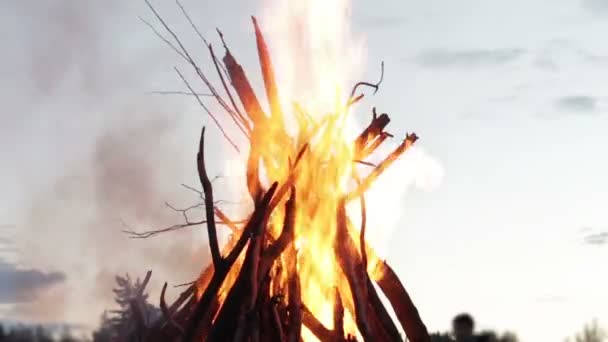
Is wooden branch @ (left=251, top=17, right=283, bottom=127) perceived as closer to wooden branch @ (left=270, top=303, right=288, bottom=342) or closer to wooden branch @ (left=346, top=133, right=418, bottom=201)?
wooden branch @ (left=346, top=133, right=418, bottom=201)

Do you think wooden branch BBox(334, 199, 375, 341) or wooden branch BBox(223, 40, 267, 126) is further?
wooden branch BBox(223, 40, 267, 126)

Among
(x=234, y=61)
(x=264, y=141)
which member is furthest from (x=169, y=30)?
(x=264, y=141)

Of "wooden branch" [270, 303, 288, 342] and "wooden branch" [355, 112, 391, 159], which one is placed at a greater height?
"wooden branch" [355, 112, 391, 159]

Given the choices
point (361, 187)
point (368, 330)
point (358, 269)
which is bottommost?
point (368, 330)

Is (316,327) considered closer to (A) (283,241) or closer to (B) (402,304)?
(A) (283,241)

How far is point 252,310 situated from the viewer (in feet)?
29.2

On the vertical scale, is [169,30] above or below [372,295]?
above

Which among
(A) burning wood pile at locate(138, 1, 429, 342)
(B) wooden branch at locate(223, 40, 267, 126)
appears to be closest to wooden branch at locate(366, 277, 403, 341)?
(A) burning wood pile at locate(138, 1, 429, 342)

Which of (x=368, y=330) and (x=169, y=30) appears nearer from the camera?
(x=368, y=330)

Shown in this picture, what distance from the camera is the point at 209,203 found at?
30.3 feet

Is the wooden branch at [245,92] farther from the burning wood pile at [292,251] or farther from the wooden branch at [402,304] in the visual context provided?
the wooden branch at [402,304]

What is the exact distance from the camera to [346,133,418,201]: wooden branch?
973 cm

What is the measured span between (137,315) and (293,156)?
198 centimetres

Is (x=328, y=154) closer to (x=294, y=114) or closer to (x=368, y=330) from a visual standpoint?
(x=294, y=114)
